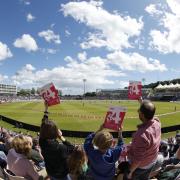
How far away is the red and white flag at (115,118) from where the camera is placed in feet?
26.2

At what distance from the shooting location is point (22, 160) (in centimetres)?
702

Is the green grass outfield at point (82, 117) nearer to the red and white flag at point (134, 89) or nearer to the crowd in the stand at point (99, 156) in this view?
the red and white flag at point (134, 89)

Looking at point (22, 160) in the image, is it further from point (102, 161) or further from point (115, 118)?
point (115, 118)

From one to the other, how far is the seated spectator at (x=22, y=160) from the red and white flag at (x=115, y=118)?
6.09 ft

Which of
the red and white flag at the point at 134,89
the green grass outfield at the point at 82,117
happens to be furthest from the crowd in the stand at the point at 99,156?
the green grass outfield at the point at 82,117

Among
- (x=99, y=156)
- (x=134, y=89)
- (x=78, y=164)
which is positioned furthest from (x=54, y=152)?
(x=134, y=89)

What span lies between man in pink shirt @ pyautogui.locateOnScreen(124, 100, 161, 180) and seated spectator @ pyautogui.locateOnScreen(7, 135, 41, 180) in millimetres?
1860

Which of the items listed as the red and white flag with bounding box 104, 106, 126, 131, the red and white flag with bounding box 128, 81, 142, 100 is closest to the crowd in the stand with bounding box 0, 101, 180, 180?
the red and white flag with bounding box 104, 106, 126, 131

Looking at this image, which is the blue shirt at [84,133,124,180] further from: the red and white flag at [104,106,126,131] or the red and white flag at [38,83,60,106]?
the red and white flag at [38,83,60,106]

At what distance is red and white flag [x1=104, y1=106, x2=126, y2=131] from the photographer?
26.2 feet

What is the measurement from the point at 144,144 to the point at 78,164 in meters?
1.29

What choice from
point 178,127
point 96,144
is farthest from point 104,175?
point 178,127

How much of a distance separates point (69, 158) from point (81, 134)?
24.7m

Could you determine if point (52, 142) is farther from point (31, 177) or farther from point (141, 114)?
point (141, 114)
